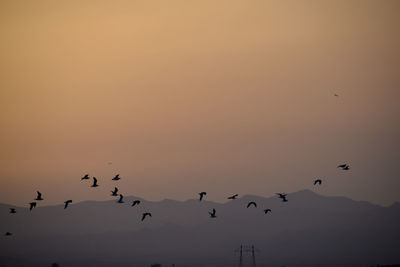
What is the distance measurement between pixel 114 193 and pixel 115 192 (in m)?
0.68

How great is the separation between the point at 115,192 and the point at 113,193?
67 cm

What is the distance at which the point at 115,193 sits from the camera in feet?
339

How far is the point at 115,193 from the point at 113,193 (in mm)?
300

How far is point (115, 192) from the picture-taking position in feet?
337

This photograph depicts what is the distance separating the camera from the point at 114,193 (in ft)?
339

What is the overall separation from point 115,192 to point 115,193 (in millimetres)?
469

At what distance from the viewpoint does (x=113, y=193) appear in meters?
103

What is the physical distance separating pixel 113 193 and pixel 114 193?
14 cm
